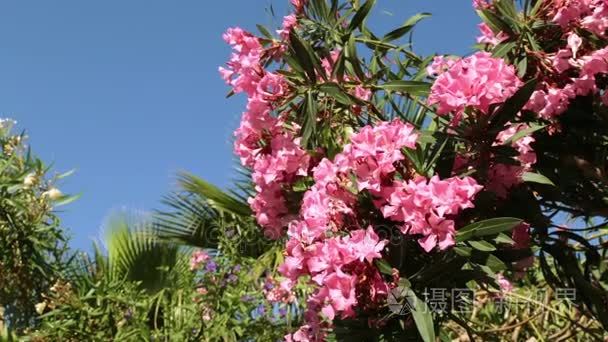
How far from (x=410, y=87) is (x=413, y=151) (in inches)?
9.9

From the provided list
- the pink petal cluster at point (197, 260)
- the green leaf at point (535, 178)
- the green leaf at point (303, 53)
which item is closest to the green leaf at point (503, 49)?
the green leaf at point (535, 178)

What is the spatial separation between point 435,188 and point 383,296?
0.68 ft

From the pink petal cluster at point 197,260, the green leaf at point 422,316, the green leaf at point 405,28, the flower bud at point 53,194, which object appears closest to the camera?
the green leaf at point 422,316

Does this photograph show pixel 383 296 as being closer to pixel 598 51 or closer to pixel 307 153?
pixel 307 153

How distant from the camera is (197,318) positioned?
2648mm

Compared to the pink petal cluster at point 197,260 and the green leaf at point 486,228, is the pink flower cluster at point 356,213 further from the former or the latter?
the pink petal cluster at point 197,260

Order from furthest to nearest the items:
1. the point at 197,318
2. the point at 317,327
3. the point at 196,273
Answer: the point at 196,273 < the point at 197,318 < the point at 317,327

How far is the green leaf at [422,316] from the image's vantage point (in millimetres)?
1240

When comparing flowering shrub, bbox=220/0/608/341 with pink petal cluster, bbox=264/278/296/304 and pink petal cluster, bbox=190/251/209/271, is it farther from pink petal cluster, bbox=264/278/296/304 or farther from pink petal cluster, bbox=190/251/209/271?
pink petal cluster, bbox=190/251/209/271

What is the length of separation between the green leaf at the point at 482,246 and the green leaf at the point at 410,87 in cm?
36

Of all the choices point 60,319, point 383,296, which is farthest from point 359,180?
point 60,319

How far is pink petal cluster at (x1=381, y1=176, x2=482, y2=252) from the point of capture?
1247 mm

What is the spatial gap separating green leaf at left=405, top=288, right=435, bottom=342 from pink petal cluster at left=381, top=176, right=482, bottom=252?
9 cm

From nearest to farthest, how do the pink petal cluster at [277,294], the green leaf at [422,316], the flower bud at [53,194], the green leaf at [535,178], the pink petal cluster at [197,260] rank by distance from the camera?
the green leaf at [422,316] → the green leaf at [535,178] → the pink petal cluster at [277,294] → the pink petal cluster at [197,260] → the flower bud at [53,194]
